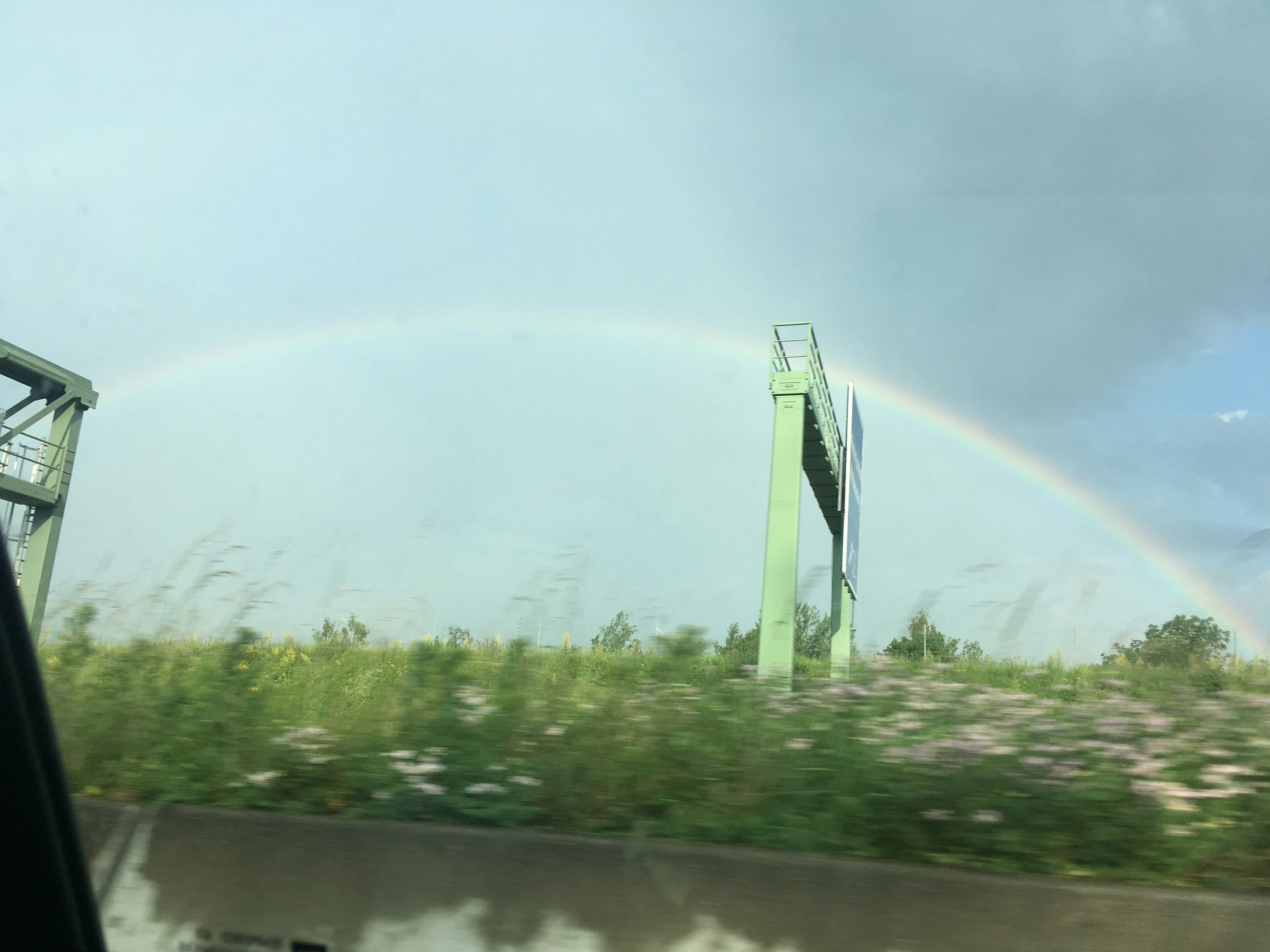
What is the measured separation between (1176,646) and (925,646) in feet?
3.86

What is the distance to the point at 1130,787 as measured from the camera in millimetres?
3096

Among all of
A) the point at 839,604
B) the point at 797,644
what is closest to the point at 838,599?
the point at 839,604

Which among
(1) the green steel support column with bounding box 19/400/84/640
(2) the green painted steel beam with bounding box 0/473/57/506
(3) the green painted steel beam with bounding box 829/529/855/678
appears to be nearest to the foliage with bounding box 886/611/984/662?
(3) the green painted steel beam with bounding box 829/529/855/678

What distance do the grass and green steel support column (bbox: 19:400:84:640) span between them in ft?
41.1

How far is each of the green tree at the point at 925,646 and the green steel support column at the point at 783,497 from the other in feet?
17.3

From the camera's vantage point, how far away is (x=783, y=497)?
1302cm

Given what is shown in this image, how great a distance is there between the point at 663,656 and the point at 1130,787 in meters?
1.92


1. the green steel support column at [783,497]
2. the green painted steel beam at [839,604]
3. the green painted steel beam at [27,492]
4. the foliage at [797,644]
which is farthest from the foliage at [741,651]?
the green painted steel beam at [27,492]

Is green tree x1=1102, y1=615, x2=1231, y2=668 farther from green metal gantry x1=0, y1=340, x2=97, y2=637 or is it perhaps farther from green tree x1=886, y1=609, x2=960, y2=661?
green metal gantry x1=0, y1=340, x2=97, y2=637

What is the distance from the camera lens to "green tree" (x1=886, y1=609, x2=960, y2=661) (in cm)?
471

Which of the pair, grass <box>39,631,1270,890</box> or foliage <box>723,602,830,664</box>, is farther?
foliage <box>723,602,830,664</box>

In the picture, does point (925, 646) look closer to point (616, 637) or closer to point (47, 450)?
point (616, 637)

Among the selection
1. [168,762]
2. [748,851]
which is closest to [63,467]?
[168,762]

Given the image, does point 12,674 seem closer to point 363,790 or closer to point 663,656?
point 363,790
